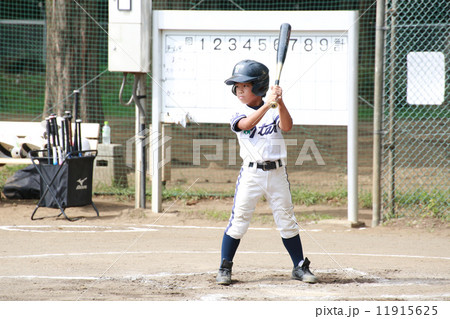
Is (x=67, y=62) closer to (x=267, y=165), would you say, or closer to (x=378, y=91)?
(x=378, y=91)

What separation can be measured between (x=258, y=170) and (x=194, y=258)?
1423mm

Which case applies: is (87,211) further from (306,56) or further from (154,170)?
(306,56)

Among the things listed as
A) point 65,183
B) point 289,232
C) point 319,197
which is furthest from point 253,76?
point 319,197

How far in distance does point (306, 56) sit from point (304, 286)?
4.02 metres

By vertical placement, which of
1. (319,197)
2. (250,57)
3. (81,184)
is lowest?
(319,197)

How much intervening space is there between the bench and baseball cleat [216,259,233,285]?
463cm

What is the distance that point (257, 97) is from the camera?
5.05 m

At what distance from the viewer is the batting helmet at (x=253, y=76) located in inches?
192

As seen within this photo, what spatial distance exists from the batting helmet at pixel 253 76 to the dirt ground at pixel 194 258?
1.51 meters

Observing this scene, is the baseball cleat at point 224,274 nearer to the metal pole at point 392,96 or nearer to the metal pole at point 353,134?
the metal pole at point 353,134

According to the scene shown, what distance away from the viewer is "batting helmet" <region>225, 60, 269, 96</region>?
16.0 ft

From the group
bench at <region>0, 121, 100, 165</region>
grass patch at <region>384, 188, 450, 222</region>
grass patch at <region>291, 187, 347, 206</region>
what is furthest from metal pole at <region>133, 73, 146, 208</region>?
grass patch at <region>384, 188, 450, 222</region>

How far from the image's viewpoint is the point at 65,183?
25.7ft

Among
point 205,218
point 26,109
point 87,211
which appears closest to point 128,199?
point 87,211
